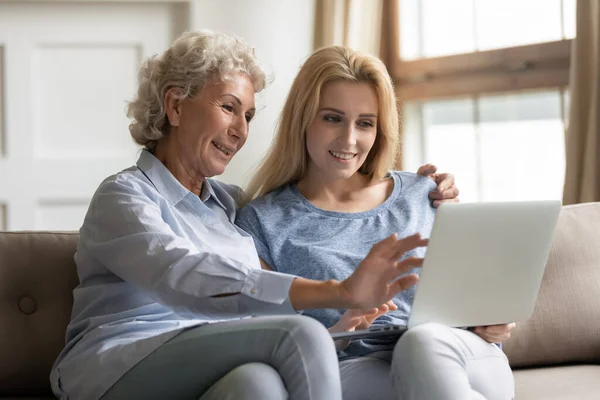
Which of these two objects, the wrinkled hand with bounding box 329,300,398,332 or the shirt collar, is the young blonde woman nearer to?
the wrinkled hand with bounding box 329,300,398,332

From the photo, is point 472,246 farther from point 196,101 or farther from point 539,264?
point 196,101

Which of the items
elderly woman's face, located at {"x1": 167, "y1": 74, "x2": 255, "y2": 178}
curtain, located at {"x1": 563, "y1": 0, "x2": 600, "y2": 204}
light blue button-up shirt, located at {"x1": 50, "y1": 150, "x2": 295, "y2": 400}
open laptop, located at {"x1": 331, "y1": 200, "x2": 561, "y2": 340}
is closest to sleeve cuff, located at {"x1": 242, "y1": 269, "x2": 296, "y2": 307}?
light blue button-up shirt, located at {"x1": 50, "y1": 150, "x2": 295, "y2": 400}

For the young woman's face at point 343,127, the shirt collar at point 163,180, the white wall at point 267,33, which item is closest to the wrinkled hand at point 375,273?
the shirt collar at point 163,180

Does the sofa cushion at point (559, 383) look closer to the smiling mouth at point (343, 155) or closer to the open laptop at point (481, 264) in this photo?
the open laptop at point (481, 264)

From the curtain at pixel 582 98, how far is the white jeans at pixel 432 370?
1.20m

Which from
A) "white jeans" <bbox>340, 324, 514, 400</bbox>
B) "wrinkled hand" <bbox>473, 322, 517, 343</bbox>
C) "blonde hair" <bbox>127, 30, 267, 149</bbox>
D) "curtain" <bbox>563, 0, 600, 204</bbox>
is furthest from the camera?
"curtain" <bbox>563, 0, 600, 204</bbox>

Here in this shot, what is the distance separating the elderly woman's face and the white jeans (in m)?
A: 0.52

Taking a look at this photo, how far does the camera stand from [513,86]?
345cm

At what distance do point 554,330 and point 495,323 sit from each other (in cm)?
46

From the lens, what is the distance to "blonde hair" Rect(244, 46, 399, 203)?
2164 millimetres

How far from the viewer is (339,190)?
2.23 metres

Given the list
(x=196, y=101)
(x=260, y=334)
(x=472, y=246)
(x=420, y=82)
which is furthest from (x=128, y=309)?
(x=420, y=82)

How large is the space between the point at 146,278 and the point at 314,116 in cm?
69

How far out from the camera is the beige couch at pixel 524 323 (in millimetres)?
2033
